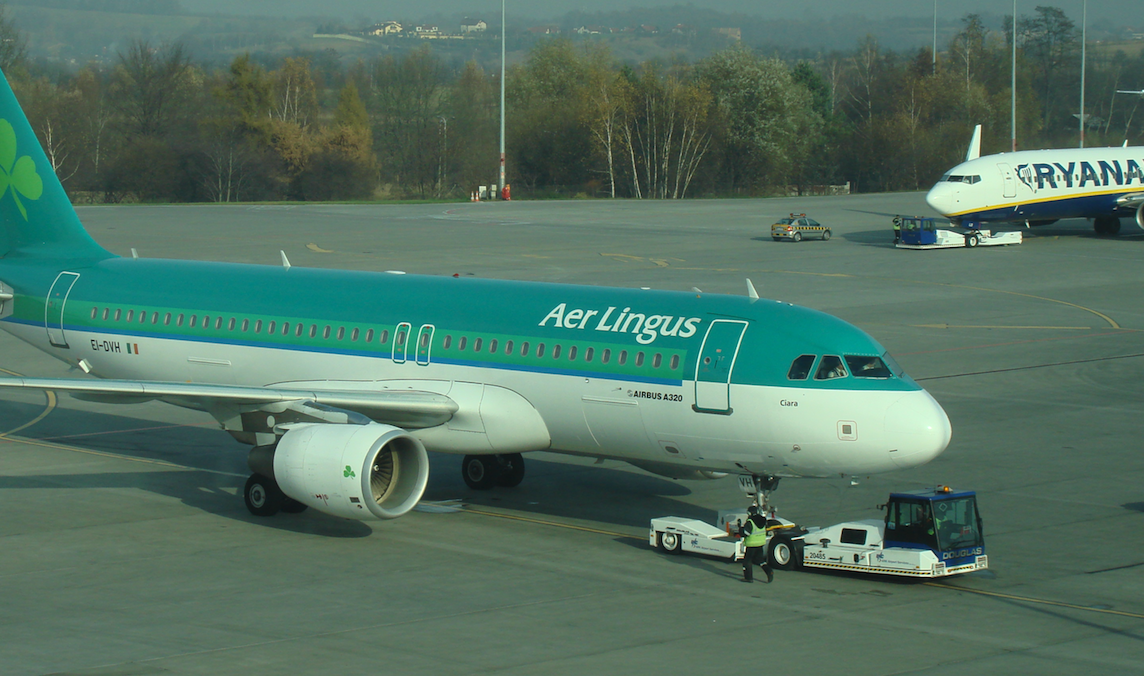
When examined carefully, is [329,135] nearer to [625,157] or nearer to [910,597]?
[625,157]

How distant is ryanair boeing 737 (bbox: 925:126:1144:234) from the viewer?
70125mm

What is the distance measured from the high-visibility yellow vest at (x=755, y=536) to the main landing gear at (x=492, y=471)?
756 centimetres

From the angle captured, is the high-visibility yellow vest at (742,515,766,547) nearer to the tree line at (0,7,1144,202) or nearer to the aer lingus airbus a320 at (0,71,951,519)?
the aer lingus airbus a320 at (0,71,951,519)

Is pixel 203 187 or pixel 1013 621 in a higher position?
pixel 203 187

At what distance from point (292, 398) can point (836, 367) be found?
9.86 m

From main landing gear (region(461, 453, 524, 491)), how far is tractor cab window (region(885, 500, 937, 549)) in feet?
28.8

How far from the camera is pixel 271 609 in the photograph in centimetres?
1806

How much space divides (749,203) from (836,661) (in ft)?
286

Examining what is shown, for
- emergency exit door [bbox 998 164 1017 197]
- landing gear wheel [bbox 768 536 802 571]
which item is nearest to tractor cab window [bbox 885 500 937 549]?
landing gear wheel [bbox 768 536 802 571]

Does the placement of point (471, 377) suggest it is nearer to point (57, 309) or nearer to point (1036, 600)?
point (1036, 600)

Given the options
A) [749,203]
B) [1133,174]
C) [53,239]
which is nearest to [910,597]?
[53,239]

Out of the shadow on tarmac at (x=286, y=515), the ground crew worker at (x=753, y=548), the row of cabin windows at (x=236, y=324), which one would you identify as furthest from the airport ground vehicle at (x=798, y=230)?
the ground crew worker at (x=753, y=548)

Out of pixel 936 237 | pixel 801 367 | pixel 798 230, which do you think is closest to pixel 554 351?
pixel 801 367

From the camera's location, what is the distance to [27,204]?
3009 cm
